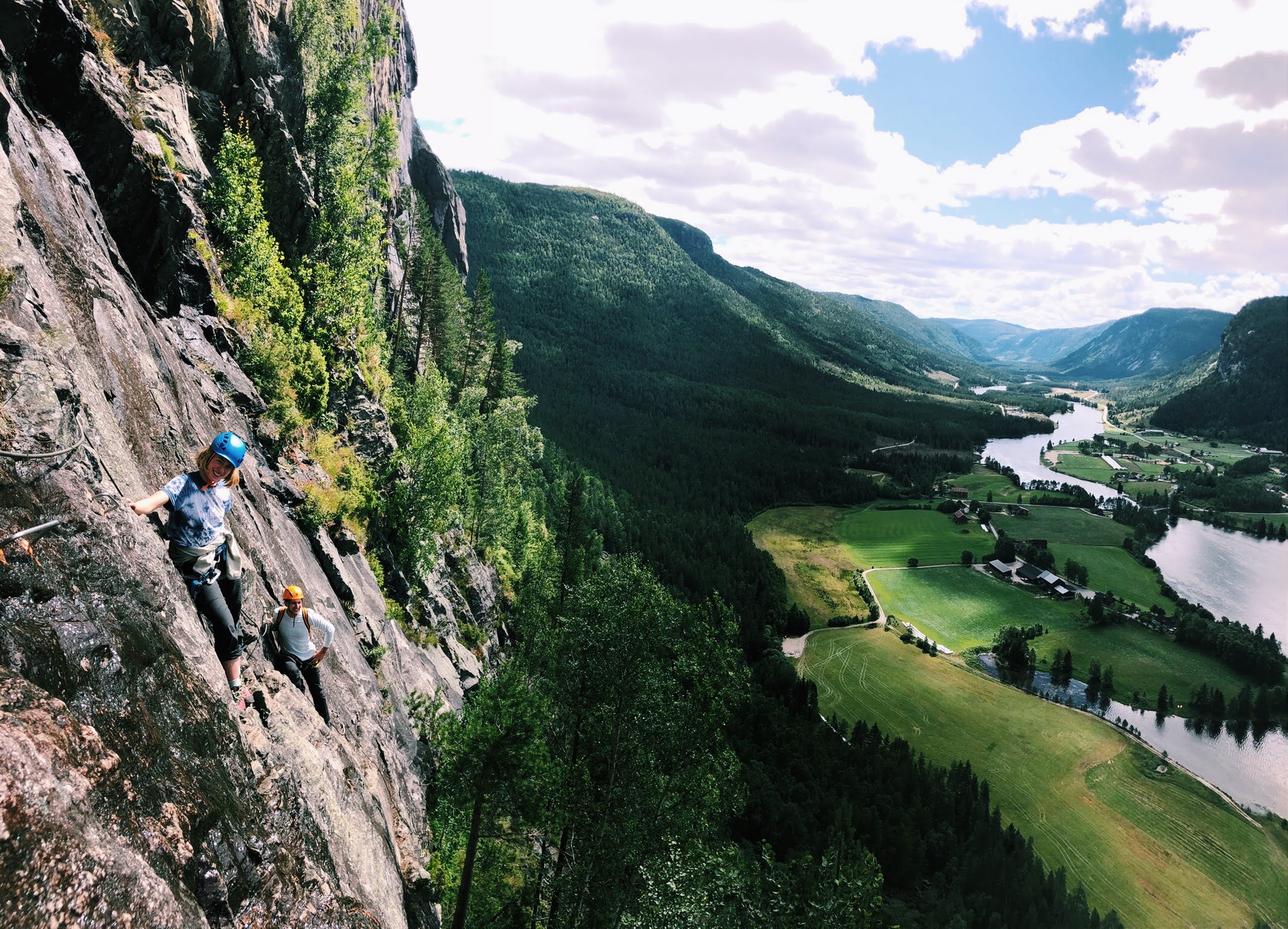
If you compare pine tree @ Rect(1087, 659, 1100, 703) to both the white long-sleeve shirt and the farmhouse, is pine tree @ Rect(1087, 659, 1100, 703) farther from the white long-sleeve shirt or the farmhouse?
the white long-sleeve shirt

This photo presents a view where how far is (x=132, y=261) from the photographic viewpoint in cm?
2094

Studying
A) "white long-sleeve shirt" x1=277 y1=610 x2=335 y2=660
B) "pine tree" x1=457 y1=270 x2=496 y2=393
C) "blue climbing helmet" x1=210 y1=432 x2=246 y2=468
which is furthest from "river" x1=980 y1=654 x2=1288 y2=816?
"blue climbing helmet" x1=210 y1=432 x2=246 y2=468

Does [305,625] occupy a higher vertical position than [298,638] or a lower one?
higher

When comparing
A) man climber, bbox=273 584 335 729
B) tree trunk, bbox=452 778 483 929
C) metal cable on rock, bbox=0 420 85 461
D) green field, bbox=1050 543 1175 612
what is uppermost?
metal cable on rock, bbox=0 420 85 461

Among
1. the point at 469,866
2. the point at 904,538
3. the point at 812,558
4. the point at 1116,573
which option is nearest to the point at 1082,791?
the point at 812,558

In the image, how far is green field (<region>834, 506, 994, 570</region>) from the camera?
157 meters

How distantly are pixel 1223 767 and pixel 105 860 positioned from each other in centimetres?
14468

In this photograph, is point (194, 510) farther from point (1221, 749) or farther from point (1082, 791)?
point (1221, 749)

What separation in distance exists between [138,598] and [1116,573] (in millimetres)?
199832

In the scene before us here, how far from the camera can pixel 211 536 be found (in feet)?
33.7

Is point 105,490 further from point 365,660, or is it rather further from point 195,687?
point 365,660

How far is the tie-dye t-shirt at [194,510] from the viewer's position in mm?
9742

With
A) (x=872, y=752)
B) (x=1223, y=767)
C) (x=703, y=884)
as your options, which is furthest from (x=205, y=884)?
(x=1223, y=767)

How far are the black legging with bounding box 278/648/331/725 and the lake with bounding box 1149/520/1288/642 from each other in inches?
7819
